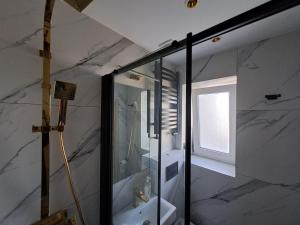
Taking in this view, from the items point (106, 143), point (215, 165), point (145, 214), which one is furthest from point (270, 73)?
point (145, 214)

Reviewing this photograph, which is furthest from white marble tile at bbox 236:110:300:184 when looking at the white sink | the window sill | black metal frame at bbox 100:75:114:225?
black metal frame at bbox 100:75:114:225

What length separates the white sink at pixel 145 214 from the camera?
1.25m

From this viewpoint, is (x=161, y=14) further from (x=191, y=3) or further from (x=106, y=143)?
(x=106, y=143)

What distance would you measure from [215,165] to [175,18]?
1.45m

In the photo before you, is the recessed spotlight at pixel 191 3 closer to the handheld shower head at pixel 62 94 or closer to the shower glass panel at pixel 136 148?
the shower glass panel at pixel 136 148

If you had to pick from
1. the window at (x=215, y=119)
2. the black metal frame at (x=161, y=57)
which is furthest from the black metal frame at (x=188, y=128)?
the window at (x=215, y=119)

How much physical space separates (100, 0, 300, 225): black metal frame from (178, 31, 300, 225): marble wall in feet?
2.95

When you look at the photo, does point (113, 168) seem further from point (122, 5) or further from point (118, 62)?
point (122, 5)

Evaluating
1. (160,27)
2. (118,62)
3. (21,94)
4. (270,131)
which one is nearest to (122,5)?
(160,27)

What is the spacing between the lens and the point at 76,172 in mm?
1040

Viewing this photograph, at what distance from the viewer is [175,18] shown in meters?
0.97

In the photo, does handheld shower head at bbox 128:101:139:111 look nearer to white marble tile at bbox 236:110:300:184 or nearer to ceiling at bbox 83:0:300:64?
ceiling at bbox 83:0:300:64

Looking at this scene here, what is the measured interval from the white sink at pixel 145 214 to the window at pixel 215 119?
2.60 feet

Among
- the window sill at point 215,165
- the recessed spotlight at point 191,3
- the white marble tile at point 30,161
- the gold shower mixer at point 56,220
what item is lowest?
the window sill at point 215,165
